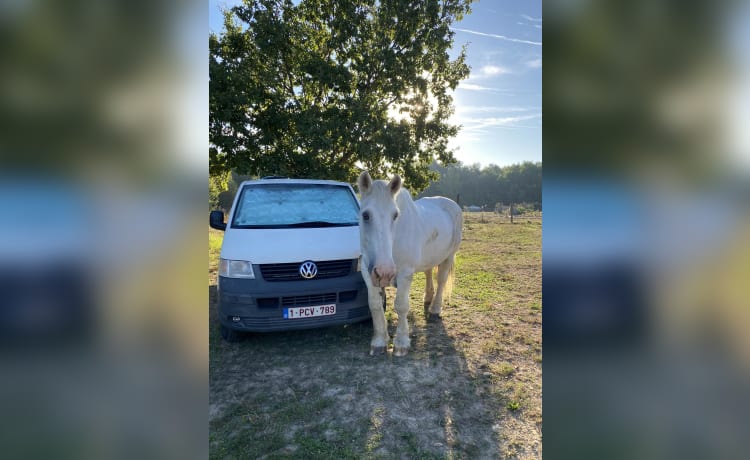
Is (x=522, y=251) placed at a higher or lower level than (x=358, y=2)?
lower

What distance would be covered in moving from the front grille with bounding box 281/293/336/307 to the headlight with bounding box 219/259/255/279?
1.44 ft

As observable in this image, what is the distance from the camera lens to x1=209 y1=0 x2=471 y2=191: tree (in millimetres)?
7418

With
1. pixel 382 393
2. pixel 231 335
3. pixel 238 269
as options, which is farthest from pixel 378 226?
pixel 231 335

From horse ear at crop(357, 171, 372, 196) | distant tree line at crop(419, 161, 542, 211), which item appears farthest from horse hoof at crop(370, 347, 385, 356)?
distant tree line at crop(419, 161, 542, 211)

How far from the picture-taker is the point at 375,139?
26.0 ft

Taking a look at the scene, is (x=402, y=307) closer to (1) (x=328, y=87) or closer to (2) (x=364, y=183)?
(2) (x=364, y=183)

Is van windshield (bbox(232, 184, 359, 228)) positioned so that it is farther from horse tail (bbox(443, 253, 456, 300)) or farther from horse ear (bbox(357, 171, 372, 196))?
horse tail (bbox(443, 253, 456, 300))

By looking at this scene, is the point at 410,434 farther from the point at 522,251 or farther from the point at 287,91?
A: the point at 522,251

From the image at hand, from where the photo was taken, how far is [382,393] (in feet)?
9.20
